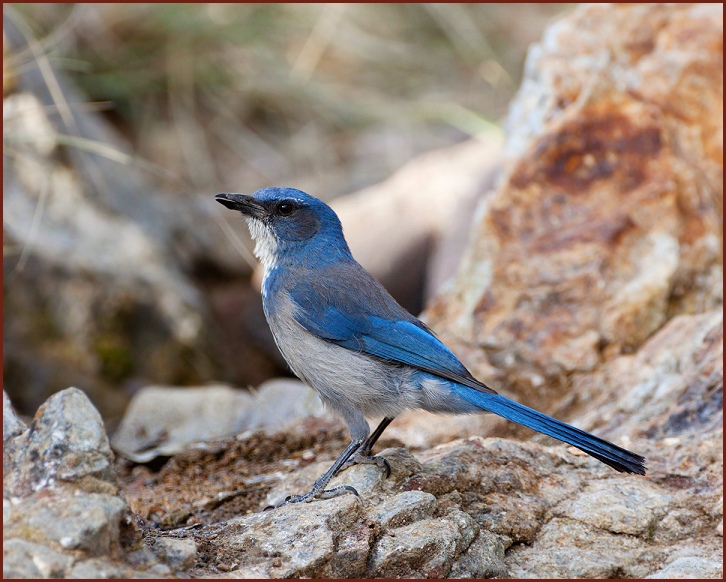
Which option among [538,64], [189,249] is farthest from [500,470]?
[189,249]

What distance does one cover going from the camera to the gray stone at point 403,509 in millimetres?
3236

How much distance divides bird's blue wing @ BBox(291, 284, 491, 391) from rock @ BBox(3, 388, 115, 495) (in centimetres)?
157

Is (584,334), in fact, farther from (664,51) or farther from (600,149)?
(664,51)

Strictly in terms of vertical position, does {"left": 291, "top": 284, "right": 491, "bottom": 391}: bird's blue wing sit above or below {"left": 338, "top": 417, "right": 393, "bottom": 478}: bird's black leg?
above

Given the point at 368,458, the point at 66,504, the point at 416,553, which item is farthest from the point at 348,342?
the point at 66,504

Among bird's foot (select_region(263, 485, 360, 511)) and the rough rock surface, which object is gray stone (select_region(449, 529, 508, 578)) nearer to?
bird's foot (select_region(263, 485, 360, 511))

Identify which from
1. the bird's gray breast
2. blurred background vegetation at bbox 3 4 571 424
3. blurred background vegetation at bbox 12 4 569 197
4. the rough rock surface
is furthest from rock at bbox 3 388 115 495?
blurred background vegetation at bbox 12 4 569 197

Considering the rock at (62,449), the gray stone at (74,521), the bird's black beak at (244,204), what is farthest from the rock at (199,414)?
the gray stone at (74,521)

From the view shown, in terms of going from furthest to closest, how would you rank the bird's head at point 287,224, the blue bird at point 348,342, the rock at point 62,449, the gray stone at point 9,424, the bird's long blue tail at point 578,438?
the bird's head at point 287,224 < the blue bird at point 348,342 < the bird's long blue tail at point 578,438 < the gray stone at point 9,424 < the rock at point 62,449

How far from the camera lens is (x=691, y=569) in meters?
3.13

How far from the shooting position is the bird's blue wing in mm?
4078

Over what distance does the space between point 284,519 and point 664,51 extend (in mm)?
4315

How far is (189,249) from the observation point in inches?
329

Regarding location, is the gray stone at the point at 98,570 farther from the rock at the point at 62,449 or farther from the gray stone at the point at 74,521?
the rock at the point at 62,449
